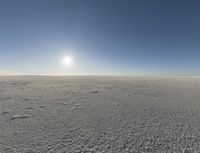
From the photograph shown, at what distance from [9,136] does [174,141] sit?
7.55m

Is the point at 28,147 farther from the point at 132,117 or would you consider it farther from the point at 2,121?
the point at 132,117

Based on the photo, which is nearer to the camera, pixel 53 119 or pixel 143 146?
pixel 143 146

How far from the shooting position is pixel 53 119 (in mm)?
7312

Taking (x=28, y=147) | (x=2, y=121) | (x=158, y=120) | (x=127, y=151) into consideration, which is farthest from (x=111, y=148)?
(x=2, y=121)

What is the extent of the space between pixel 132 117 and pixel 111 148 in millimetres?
3843

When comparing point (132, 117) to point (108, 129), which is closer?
point (108, 129)

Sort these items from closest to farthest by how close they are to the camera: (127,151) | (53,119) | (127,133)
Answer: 1. (127,151)
2. (127,133)
3. (53,119)

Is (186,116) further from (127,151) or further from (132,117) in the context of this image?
(127,151)

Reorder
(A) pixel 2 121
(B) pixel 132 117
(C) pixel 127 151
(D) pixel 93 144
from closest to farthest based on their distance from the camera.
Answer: (C) pixel 127 151 → (D) pixel 93 144 → (A) pixel 2 121 → (B) pixel 132 117

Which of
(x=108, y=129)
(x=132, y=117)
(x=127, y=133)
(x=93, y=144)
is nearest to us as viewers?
(x=93, y=144)

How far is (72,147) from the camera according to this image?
15.1 feet

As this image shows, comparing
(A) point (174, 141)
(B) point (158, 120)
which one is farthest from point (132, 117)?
(A) point (174, 141)

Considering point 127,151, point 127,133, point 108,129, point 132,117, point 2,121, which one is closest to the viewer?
point 127,151

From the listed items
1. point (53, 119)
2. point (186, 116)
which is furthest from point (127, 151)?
point (186, 116)
